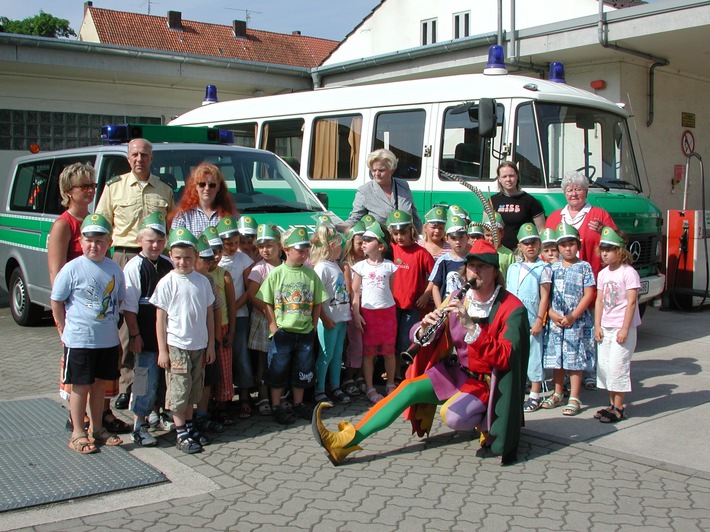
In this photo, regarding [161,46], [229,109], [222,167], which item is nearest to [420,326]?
[222,167]

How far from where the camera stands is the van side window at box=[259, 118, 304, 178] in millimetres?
10500

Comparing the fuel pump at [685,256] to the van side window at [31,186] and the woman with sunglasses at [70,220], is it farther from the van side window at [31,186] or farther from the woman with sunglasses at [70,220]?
the woman with sunglasses at [70,220]

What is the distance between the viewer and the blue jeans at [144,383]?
17.4ft

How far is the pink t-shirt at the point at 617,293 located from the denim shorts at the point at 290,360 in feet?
7.23

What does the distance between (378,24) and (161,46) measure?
25566 millimetres

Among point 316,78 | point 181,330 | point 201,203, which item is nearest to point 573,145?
point 201,203

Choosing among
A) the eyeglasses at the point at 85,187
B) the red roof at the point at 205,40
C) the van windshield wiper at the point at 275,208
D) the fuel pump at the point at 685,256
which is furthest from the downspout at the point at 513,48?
the red roof at the point at 205,40

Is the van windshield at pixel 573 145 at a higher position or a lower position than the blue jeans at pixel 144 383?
higher

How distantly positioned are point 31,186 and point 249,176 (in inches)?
118

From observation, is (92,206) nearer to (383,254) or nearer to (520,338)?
(383,254)

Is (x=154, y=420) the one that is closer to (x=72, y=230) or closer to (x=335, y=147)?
(x=72, y=230)

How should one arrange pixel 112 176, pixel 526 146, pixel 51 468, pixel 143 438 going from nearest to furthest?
1. pixel 51 468
2. pixel 143 438
3. pixel 112 176
4. pixel 526 146

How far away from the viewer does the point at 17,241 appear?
30.5 feet

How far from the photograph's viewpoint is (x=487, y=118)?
817cm
